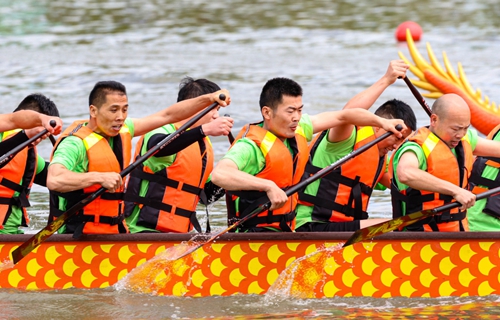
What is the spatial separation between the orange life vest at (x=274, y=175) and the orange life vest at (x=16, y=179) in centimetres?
128

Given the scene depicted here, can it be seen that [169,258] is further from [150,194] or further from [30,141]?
[30,141]

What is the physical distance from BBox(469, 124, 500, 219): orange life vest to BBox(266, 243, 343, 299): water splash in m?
0.98

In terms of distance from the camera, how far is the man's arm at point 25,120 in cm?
560

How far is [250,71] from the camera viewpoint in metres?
15.1

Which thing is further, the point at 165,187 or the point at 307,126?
the point at 165,187

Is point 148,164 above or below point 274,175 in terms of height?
above

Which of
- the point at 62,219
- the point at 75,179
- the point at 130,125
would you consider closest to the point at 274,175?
the point at 130,125

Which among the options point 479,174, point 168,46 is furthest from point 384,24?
point 479,174

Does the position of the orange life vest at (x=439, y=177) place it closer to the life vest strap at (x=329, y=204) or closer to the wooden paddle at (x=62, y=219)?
the life vest strap at (x=329, y=204)

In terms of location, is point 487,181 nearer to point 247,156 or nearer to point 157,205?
point 247,156

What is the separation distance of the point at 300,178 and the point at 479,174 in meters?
1.09

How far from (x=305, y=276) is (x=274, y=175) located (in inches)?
23.4

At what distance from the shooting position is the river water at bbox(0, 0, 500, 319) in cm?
557

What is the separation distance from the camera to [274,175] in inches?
215
